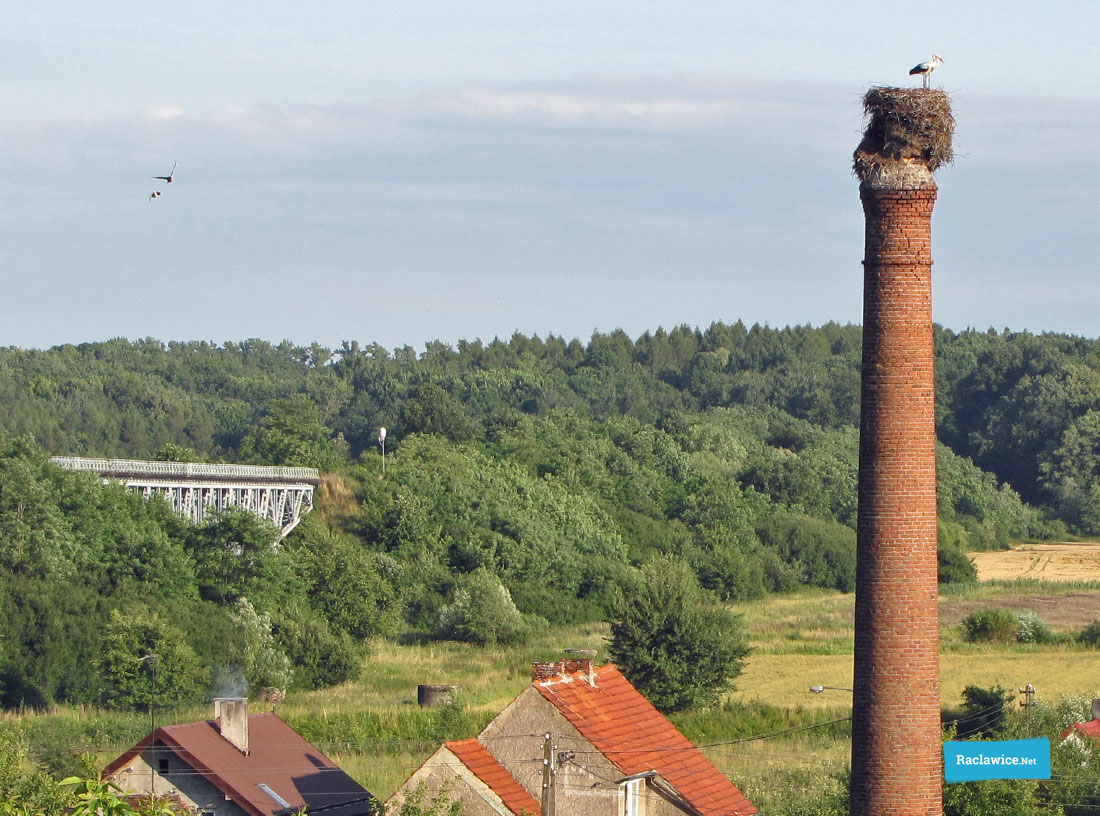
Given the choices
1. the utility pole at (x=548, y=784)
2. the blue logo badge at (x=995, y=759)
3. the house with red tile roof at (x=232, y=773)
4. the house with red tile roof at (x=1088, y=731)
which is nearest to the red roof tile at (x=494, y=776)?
the utility pole at (x=548, y=784)

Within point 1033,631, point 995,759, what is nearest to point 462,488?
point 1033,631

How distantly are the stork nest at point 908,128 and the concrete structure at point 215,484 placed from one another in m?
46.5

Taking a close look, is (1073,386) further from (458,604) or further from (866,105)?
(866,105)

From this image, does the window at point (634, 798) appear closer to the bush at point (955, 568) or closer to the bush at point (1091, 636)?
the bush at point (1091, 636)

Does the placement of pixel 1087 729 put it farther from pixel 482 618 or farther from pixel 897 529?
pixel 482 618

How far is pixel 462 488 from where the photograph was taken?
8444 centimetres

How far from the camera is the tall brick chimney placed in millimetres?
25312

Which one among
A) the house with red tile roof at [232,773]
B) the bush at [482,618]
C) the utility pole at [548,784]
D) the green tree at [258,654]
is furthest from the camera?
the bush at [482,618]

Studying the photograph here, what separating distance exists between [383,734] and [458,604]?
21.2m

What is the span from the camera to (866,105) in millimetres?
26344

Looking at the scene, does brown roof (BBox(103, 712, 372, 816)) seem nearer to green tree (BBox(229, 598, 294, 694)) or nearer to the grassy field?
the grassy field

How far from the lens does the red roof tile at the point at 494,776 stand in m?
28.6

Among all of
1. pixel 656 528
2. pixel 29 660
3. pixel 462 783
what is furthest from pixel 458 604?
pixel 462 783

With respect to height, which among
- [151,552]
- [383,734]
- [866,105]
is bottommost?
[383,734]
